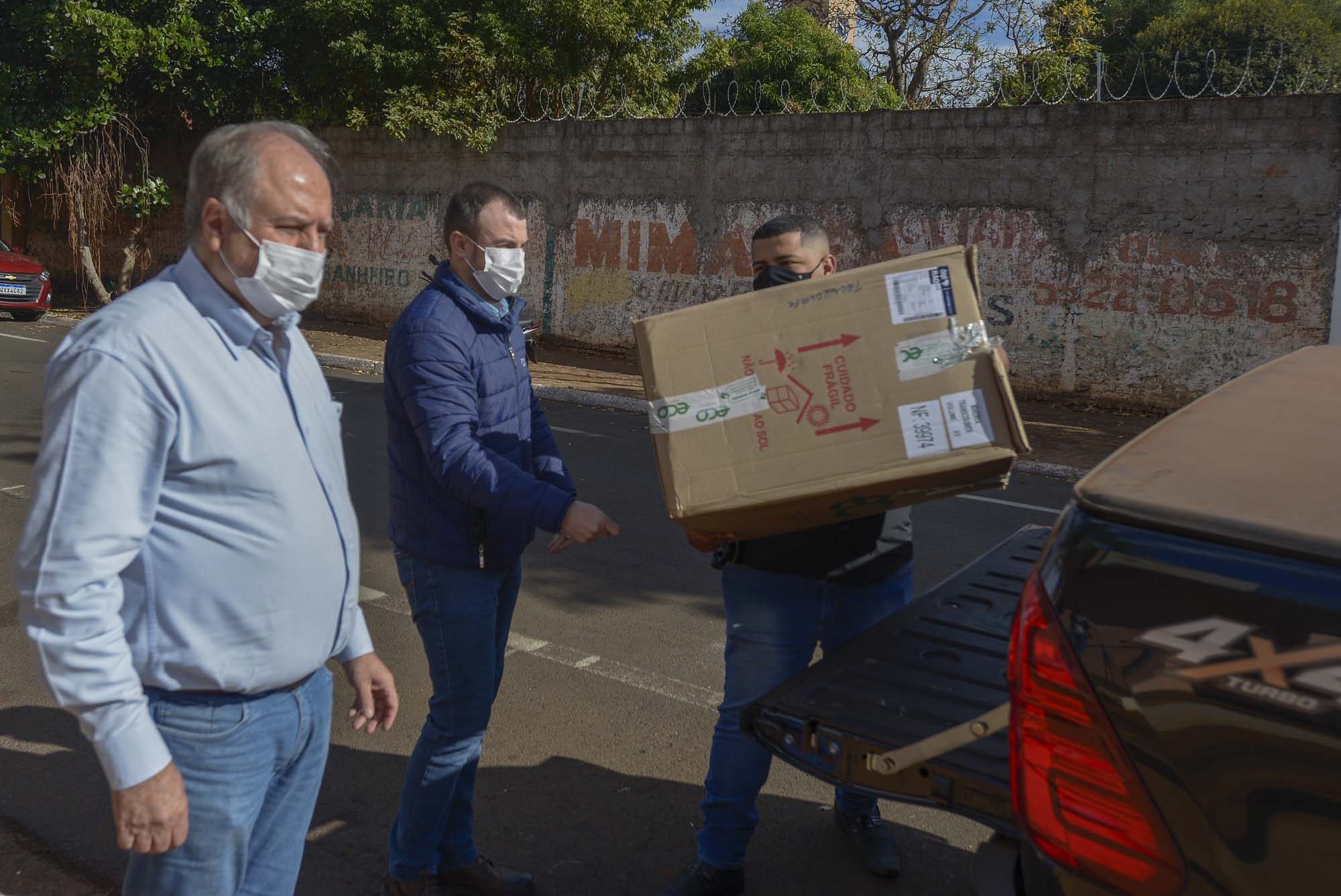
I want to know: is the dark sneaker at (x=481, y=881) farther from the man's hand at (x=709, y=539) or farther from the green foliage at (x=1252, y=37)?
the green foliage at (x=1252, y=37)

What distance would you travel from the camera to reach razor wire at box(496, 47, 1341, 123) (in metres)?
11.4

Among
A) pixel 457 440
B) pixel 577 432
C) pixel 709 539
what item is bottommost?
pixel 577 432

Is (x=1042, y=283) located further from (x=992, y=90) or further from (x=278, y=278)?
(x=278, y=278)

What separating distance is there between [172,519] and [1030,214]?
1112cm

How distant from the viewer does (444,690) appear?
110 inches

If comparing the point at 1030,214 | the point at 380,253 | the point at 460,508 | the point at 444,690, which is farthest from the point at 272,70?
the point at 444,690

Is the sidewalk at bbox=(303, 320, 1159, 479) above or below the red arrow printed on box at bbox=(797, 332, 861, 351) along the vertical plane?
below

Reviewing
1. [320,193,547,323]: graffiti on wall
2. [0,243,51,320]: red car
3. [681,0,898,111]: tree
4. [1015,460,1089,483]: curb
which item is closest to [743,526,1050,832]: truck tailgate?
[1015,460,1089,483]: curb

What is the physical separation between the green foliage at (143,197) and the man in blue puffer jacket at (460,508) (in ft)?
58.6

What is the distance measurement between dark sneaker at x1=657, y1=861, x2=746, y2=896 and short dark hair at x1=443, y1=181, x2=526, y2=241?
1691mm

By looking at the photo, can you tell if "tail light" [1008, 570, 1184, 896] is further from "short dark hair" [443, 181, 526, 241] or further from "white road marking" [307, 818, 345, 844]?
"white road marking" [307, 818, 345, 844]

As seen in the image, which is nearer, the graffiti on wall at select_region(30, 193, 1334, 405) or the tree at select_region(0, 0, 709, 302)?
the graffiti on wall at select_region(30, 193, 1334, 405)

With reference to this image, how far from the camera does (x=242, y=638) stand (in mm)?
1817

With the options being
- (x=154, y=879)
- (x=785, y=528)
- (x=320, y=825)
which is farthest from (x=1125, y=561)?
(x=320, y=825)
